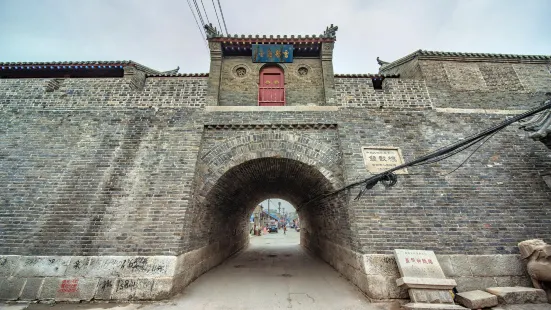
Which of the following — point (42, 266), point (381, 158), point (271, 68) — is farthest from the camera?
point (271, 68)

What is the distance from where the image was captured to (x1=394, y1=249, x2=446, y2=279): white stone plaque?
183 inches

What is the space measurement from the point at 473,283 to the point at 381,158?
360 centimetres

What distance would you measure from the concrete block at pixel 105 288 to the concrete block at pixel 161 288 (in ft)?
3.19

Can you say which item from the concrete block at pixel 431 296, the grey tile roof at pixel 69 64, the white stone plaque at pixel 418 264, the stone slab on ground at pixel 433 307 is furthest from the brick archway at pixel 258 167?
the grey tile roof at pixel 69 64

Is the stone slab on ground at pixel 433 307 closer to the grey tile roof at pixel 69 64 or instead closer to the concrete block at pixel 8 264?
the concrete block at pixel 8 264

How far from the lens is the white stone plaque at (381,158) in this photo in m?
6.14

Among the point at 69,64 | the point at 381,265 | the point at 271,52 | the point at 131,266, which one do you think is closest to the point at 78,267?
the point at 131,266

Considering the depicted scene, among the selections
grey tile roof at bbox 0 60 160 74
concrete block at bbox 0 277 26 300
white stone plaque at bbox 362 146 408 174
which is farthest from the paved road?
grey tile roof at bbox 0 60 160 74

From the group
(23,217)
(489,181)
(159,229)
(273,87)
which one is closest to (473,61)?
(489,181)

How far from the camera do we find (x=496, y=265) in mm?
5117

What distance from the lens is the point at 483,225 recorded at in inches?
Result: 218

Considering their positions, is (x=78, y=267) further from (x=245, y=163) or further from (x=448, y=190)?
(x=448, y=190)

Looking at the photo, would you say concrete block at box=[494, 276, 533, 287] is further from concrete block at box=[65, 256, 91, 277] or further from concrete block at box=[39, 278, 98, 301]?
concrete block at box=[65, 256, 91, 277]

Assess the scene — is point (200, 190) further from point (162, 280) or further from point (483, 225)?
point (483, 225)
